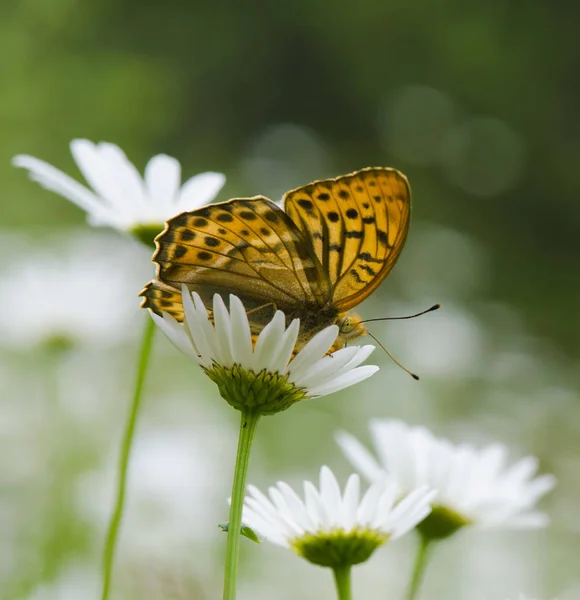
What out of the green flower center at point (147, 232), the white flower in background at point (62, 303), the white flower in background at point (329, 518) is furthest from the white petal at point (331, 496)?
the white flower in background at point (62, 303)

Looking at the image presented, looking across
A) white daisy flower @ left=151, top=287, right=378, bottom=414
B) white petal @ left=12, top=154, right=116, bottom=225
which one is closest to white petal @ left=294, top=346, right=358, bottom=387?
white daisy flower @ left=151, top=287, right=378, bottom=414

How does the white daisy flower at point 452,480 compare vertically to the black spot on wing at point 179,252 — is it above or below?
below

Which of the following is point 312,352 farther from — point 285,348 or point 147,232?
point 147,232

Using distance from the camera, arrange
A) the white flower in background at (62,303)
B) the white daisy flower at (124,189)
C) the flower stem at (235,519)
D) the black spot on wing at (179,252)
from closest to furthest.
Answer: the flower stem at (235,519) < the black spot on wing at (179,252) < the white daisy flower at (124,189) < the white flower in background at (62,303)

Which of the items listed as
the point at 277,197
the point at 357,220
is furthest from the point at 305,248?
the point at 277,197

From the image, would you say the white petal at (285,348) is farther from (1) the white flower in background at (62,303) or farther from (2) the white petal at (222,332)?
(1) the white flower in background at (62,303)

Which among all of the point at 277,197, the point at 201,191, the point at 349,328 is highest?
the point at 277,197

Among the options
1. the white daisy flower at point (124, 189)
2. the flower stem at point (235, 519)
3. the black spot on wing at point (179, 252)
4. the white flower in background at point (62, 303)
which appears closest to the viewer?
the flower stem at point (235, 519)
